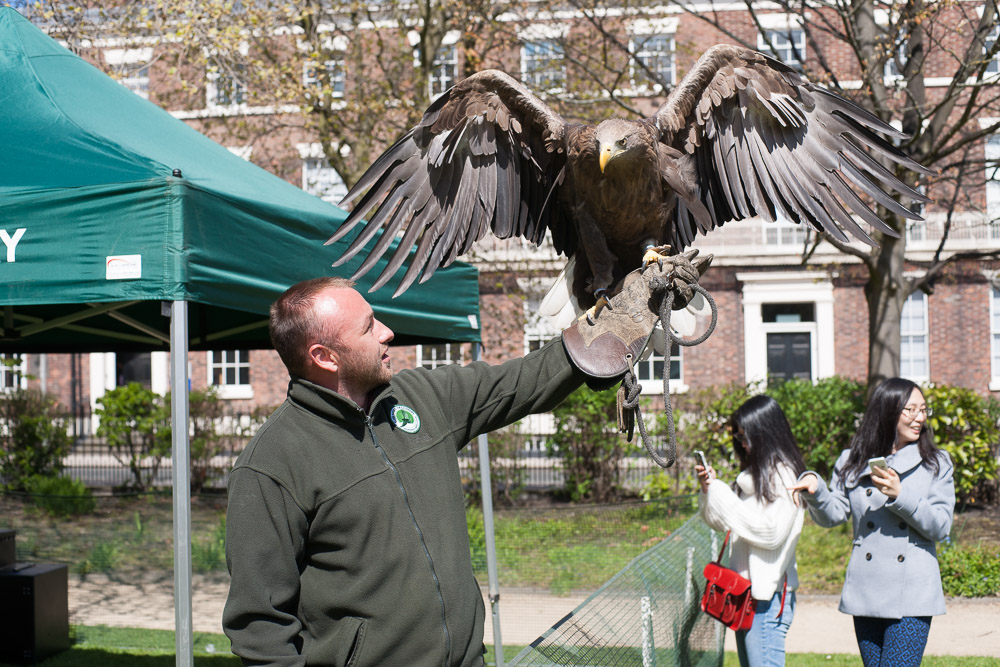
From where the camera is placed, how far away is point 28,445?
1070 centimetres

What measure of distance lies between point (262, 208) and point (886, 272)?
6.80m

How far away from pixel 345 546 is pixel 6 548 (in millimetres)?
4293

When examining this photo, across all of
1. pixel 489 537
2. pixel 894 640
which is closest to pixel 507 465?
pixel 489 537

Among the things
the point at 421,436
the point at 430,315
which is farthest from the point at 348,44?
the point at 421,436

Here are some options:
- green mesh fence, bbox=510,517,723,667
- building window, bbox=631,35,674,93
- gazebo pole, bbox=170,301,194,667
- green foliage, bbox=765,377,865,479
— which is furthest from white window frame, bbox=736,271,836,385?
gazebo pole, bbox=170,301,194,667

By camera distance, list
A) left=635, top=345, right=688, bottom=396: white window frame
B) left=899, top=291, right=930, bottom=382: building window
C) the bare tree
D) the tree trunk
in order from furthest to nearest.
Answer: left=899, top=291, right=930, bottom=382: building window, left=635, top=345, right=688, bottom=396: white window frame, the tree trunk, the bare tree

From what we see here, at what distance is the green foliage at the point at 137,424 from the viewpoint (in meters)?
11.1

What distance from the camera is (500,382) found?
2033 millimetres

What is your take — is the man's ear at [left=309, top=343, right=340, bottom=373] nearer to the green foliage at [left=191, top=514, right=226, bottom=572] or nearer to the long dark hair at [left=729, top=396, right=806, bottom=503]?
the long dark hair at [left=729, top=396, right=806, bottom=503]

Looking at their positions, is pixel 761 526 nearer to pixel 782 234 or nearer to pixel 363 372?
pixel 363 372

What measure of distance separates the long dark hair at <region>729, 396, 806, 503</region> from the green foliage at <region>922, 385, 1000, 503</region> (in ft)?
18.3

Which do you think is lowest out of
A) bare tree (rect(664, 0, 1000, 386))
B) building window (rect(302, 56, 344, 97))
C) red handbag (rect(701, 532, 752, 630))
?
red handbag (rect(701, 532, 752, 630))

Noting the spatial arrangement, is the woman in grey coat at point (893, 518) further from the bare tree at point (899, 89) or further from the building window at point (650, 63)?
the building window at point (650, 63)

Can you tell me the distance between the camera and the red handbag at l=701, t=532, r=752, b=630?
3.42 metres
